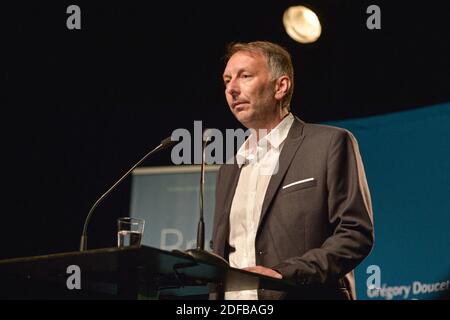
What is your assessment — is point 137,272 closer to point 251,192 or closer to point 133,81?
point 251,192

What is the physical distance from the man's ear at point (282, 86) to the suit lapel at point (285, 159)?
0.78 ft

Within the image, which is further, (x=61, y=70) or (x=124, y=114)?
(x=124, y=114)

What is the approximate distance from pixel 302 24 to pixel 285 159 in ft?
7.06

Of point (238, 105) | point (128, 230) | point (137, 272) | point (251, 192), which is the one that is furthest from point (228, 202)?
point (137, 272)

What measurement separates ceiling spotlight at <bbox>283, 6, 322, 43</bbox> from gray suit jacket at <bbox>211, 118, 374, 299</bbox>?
1942 mm

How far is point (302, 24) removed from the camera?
14.8ft

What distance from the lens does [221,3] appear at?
188 inches

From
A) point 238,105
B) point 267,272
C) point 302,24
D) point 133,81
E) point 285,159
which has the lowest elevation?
point 267,272

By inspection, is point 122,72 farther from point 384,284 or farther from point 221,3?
point 384,284

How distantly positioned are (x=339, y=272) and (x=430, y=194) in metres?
1.84

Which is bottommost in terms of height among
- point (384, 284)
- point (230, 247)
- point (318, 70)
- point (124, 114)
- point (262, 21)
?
point (384, 284)

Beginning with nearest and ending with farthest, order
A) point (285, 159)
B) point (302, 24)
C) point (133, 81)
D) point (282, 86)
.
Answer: point (285, 159) → point (282, 86) → point (302, 24) → point (133, 81)

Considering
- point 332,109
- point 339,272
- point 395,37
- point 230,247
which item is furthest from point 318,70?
point 339,272

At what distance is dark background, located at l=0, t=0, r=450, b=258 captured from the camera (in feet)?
14.4
